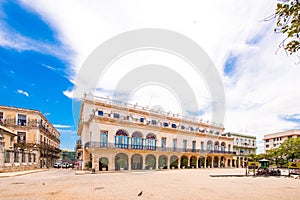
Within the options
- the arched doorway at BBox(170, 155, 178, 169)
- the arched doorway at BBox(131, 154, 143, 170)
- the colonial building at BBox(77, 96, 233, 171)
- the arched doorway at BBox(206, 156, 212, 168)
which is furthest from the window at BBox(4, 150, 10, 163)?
the arched doorway at BBox(206, 156, 212, 168)

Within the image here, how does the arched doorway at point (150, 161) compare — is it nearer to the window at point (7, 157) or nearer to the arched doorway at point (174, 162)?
the arched doorway at point (174, 162)

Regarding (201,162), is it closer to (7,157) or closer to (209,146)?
(209,146)

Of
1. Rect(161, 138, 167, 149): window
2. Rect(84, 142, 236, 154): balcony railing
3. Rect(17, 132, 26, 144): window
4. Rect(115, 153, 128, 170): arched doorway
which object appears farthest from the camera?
Rect(161, 138, 167, 149): window

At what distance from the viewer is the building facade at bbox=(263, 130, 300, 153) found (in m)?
72.2

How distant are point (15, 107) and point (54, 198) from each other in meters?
27.1

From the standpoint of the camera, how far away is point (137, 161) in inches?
1304

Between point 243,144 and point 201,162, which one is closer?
point 201,162

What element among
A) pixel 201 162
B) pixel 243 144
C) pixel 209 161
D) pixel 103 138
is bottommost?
pixel 209 161

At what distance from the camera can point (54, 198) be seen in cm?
904

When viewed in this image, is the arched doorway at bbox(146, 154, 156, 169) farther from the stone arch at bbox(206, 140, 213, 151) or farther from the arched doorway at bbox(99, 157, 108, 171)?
the stone arch at bbox(206, 140, 213, 151)

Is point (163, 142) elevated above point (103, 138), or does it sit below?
below

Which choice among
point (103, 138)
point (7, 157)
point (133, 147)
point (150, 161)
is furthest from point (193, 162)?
point (7, 157)

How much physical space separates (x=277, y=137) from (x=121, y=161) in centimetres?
6803

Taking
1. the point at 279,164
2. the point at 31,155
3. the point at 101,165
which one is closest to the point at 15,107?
the point at 31,155
